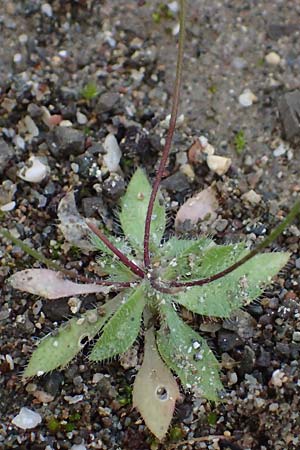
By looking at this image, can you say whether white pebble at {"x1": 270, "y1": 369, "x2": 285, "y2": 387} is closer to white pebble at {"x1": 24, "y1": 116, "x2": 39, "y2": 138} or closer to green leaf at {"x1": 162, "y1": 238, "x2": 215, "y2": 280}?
green leaf at {"x1": 162, "y1": 238, "x2": 215, "y2": 280}

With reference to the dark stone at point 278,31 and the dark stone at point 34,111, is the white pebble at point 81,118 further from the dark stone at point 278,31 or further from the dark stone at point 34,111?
the dark stone at point 278,31

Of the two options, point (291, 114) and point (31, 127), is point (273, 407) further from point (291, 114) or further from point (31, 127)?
point (31, 127)

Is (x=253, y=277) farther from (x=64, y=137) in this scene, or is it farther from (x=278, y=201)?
(x=64, y=137)

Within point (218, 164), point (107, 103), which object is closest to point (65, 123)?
point (107, 103)

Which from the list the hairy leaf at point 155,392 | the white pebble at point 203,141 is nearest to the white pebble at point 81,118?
the white pebble at point 203,141

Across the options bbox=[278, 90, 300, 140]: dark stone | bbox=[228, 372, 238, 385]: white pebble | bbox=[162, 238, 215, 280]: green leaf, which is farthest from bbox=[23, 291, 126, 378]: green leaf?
bbox=[278, 90, 300, 140]: dark stone

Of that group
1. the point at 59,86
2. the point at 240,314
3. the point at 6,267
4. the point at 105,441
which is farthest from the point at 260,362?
the point at 59,86
